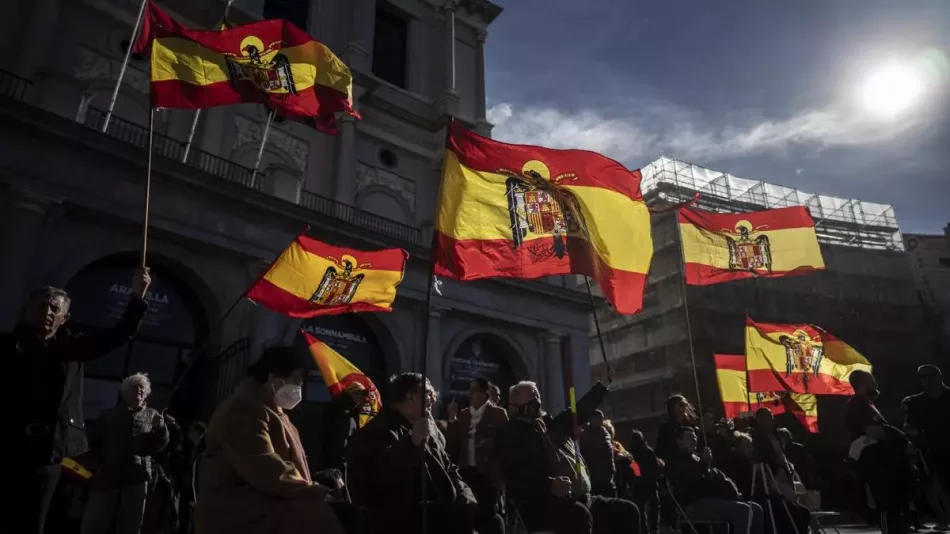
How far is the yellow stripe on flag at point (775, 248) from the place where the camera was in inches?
396

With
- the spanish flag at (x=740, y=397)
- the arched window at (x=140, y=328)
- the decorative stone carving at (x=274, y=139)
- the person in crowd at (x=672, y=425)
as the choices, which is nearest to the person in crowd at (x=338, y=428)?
the person in crowd at (x=672, y=425)

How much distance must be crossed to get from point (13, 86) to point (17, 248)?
3478 millimetres

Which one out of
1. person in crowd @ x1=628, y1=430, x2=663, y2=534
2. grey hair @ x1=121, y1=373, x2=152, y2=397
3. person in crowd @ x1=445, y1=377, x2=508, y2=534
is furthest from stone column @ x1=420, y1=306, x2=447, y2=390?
grey hair @ x1=121, y1=373, x2=152, y2=397

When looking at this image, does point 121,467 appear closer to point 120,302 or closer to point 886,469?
point 120,302

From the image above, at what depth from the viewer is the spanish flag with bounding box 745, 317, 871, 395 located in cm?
1108

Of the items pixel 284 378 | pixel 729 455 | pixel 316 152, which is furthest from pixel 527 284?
pixel 284 378

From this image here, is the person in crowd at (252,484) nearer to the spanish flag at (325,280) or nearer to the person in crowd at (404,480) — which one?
the person in crowd at (404,480)

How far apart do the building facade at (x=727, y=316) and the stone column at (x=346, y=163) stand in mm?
16746

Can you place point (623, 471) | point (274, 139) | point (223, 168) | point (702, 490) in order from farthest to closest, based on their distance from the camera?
point (274, 139) → point (223, 168) → point (623, 471) → point (702, 490)

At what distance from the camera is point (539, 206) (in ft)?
20.1

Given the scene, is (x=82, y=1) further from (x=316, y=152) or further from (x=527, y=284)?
(x=527, y=284)

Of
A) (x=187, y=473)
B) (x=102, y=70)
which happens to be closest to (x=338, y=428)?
(x=187, y=473)

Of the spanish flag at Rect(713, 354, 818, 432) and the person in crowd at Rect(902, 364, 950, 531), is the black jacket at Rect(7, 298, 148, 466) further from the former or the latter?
the spanish flag at Rect(713, 354, 818, 432)

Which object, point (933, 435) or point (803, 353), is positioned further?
point (803, 353)
